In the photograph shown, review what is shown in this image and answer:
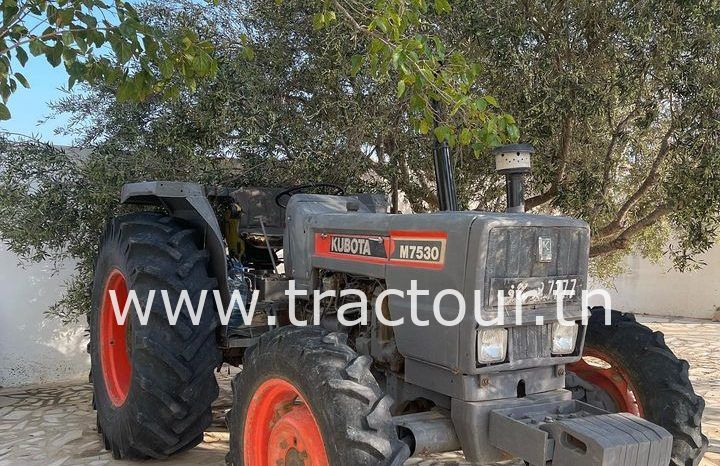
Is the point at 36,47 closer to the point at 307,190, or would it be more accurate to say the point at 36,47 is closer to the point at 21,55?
the point at 21,55

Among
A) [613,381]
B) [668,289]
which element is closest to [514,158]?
[613,381]

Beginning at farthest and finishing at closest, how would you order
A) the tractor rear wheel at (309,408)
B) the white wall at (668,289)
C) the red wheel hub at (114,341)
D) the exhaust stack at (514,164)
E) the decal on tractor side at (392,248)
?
the white wall at (668,289) → the red wheel hub at (114,341) → the exhaust stack at (514,164) → the decal on tractor side at (392,248) → the tractor rear wheel at (309,408)

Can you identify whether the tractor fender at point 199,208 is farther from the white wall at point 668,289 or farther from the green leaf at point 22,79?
the white wall at point 668,289

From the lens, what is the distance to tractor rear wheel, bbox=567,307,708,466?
2.94m

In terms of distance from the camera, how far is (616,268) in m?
8.97

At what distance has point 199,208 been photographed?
3666mm

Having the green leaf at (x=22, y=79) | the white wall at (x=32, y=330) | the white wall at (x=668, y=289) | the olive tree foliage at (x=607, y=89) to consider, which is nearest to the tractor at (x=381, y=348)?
the green leaf at (x=22, y=79)

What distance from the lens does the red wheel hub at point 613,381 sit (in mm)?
3309

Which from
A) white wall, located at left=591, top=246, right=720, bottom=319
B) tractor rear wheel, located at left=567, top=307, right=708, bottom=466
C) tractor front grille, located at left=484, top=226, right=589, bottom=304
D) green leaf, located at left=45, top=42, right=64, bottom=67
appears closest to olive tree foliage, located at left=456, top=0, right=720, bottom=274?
tractor rear wheel, located at left=567, top=307, right=708, bottom=466

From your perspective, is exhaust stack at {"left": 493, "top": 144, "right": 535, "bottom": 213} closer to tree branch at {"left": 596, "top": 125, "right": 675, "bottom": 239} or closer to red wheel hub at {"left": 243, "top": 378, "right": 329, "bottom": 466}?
red wheel hub at {"left": 243, "top": 378, "right": 329, "bottom": 466}

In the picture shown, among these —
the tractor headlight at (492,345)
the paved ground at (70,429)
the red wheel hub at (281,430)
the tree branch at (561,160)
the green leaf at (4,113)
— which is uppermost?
the tree branch at (561,160)

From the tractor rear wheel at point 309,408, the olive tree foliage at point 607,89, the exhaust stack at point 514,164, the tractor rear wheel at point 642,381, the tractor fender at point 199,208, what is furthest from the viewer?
the olive tree foliage at point 607,89

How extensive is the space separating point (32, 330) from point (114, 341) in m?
2.36

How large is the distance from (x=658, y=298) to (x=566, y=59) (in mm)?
10455
